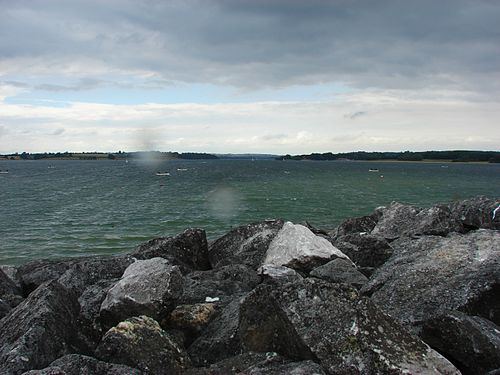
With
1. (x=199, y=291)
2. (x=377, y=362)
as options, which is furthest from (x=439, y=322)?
(x=199, y=291)

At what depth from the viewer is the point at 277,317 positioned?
20.6 ft

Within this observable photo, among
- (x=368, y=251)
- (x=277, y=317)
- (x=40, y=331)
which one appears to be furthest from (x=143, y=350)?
(x=368, y=251)

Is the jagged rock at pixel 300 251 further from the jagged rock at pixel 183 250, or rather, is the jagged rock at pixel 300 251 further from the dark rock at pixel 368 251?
the jagged rock at pixel 183 250

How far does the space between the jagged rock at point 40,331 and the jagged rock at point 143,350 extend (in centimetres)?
85

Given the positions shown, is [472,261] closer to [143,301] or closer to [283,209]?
[143,301]

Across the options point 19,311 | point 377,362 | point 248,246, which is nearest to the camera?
point 377,362

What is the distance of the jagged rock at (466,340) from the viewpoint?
6.02 m

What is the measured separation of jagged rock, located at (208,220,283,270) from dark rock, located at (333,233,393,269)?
2306 millimetres

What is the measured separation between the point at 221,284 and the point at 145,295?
2.46 m

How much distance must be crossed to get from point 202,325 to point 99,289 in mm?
2594

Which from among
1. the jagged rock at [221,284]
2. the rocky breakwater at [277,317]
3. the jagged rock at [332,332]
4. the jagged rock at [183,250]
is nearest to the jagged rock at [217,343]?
the rocky breakwater at [277,317]

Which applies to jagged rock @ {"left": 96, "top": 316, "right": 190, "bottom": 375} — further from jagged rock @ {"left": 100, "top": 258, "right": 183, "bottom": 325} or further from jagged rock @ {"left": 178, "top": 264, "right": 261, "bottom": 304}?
jagged rock @ {"left": 178, "top": 264, "right": 261, "bottom": 304}

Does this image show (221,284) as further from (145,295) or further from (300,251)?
(300,251)

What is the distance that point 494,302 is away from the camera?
7.66 m
